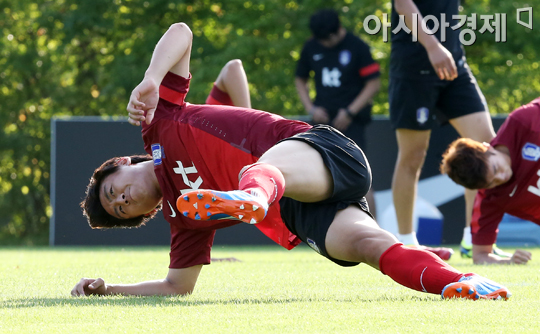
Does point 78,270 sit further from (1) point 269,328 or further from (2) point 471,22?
(2) point 471,22

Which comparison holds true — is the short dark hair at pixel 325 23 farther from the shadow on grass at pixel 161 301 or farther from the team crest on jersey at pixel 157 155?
the shadow on grass at pixel 161 301

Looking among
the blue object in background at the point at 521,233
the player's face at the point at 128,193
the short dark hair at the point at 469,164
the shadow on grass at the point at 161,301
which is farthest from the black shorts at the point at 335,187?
A: the blue object in background at the point at 521,233

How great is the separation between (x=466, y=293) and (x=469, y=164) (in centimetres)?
191

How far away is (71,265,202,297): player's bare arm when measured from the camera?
3.16m

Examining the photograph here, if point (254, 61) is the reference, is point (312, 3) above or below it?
above

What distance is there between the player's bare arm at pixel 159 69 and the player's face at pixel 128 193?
0.41 m

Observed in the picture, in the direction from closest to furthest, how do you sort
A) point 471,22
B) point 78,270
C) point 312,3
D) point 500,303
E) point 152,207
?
point 500,303 < point 152,207 < point 78,270 < point 471,22 < point 312,3

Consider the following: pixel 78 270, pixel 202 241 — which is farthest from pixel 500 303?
pixel 78 270

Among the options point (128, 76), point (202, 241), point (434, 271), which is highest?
point (434, 271)

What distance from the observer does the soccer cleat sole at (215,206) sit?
217cm

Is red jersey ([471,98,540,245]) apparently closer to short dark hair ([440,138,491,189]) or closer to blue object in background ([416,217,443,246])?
short dark hair ([440,138,491,189])

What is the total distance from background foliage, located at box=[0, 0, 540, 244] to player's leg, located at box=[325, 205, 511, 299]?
34.7 feet

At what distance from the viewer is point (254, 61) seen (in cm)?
1460

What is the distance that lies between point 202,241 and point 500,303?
1464 millimetres
